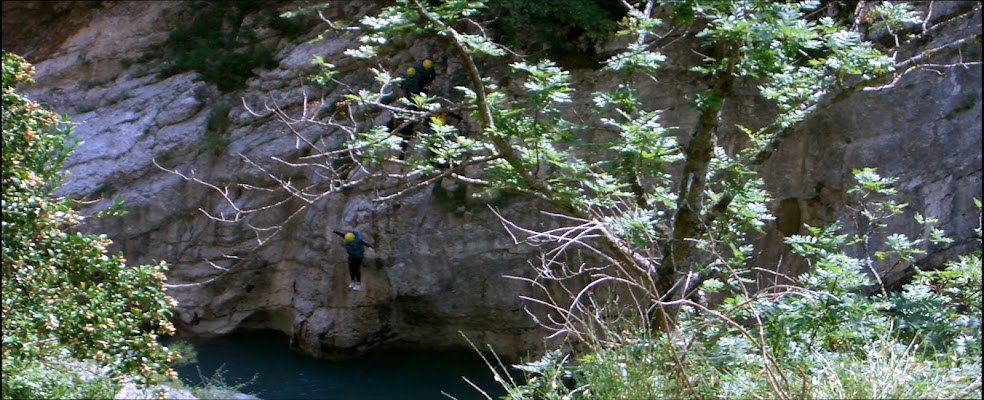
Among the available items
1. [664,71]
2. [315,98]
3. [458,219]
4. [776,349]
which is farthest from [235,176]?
[776,349]

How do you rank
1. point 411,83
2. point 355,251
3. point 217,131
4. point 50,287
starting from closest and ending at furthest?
point 50,287, point 411,83, point 355,251, point 217,131

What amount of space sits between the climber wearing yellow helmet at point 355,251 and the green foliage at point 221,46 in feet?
10.6

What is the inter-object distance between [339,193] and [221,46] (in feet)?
11.4

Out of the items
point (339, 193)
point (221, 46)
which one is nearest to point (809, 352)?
point (339, 193)

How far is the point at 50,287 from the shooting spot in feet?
15.7

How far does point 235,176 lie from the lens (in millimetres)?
11305

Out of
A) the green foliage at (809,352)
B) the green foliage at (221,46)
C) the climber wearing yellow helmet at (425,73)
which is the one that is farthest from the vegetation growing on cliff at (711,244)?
the green foliage at (221,46)

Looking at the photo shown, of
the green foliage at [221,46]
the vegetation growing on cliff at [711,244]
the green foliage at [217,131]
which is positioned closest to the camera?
the vegetation growing on cliff at [711,244]

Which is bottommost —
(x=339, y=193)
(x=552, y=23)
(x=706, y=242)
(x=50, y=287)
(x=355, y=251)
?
(x=355, y=251)

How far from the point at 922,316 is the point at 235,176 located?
846 centimetres

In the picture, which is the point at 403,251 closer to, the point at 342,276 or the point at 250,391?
the point at 342,276

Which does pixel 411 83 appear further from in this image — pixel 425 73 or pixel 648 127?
pixel 648 127

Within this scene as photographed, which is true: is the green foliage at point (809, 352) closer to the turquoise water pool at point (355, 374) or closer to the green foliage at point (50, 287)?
the green foliage at point (50, 287)

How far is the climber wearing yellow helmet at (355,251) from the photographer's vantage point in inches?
393
